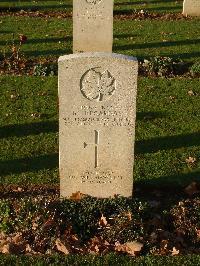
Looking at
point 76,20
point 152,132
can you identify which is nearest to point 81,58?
point 152,132

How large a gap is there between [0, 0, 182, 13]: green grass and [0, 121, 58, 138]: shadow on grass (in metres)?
9.59

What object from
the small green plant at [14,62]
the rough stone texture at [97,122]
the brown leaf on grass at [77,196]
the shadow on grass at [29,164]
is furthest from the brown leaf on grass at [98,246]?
the small green plant at [14,62]

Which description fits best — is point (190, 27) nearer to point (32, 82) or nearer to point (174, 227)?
point (32, 82)

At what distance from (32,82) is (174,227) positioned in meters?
5.76

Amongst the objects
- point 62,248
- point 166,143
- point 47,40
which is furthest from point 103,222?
point 47,40

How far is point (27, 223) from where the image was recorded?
618cm

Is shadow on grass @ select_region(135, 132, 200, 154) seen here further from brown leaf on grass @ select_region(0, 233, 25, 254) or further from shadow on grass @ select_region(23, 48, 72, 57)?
shadow on grass @ select_region(23, 48, 72, 57)

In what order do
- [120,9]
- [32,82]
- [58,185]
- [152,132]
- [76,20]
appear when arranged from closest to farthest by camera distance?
[58,185] → [152,132] → [32,82] → [76,20] → [120,9]

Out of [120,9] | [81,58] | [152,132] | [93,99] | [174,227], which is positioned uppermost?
[120,9]

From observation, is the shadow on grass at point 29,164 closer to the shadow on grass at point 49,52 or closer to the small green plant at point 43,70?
the small green plant at point 43,70

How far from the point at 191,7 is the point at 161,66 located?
6648mm

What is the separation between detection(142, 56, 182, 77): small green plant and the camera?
11.7 m

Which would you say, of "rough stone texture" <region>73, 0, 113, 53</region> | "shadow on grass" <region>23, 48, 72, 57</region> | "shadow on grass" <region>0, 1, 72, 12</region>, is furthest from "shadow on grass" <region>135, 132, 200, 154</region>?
"shadow on grass" <region>0, 1, 72, 12</region>

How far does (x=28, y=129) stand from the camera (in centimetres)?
909
